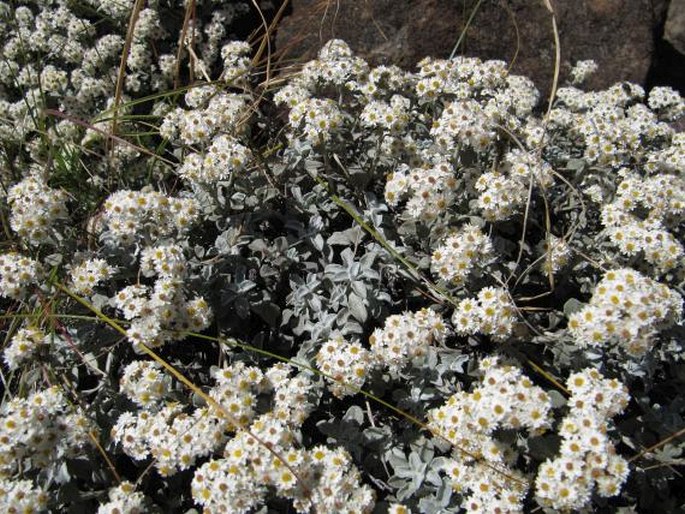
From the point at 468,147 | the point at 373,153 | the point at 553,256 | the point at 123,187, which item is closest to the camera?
the point at 553,256

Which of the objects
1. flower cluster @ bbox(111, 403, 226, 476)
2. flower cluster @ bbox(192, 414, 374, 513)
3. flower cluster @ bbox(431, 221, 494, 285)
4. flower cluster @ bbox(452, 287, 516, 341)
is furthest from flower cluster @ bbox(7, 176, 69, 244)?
flower cluster @ bbox(452, 287, 516, 341)

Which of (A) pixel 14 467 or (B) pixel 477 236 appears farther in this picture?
(B) pixel 477 236

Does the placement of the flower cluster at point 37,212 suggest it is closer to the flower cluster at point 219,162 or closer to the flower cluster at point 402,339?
the flower cluster at point 219,162

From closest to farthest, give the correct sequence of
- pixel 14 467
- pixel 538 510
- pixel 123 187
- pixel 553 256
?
1. pixel 14 467
2. pixel 538 510
3. pixel 553 256
4. pixel 123 187

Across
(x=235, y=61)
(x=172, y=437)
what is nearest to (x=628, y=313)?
(x=172, y=437)

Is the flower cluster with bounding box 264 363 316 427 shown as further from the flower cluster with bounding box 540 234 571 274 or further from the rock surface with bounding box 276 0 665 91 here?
the rock surface with bounding box 276 0 665 91

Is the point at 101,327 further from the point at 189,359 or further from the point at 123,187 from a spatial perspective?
the point at 123,187

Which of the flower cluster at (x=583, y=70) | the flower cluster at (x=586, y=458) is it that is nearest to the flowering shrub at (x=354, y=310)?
the flower cluster at (x=586, y=458)

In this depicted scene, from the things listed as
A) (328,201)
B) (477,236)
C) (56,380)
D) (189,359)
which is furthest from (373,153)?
(56,380)
